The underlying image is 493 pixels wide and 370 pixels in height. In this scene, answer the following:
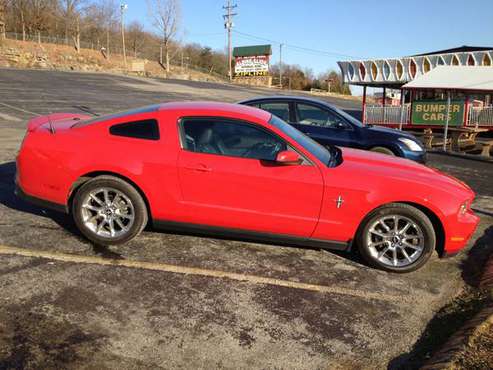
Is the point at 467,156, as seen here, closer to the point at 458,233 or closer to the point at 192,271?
the point at 458,233

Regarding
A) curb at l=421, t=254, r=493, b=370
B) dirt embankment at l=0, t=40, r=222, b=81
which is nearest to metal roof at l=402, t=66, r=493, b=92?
curb at l=421, t=254, r=493, b=370

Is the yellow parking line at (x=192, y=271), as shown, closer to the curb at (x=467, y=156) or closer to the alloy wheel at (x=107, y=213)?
the alloy wheel at (x=107, y=213)

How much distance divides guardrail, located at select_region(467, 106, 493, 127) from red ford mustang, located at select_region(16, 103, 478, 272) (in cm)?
1506

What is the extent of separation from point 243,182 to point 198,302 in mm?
1262

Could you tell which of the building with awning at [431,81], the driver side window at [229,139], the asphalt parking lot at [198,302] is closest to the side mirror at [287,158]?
the driver side window at [229,139]

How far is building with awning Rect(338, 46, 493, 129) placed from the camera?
13.2 m

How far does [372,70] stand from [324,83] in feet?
157

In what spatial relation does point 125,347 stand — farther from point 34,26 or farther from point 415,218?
point 34,26

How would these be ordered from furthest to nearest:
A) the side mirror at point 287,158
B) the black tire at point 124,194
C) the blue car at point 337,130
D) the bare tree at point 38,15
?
1. the bare tree at point 38,15
2. the blue car at point 337,130
3. the black tire at point 124,194
4. the side mirror at point 287,158

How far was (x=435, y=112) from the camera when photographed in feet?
62.0

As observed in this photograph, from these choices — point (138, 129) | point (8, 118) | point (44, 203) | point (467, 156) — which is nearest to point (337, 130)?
point (138, 129)

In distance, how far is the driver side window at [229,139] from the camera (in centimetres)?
445

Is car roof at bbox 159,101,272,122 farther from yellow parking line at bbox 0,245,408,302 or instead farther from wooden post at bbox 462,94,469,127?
wooden post at bbox 462,94,469,127

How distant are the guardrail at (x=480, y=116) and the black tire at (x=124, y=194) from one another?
16.8m
